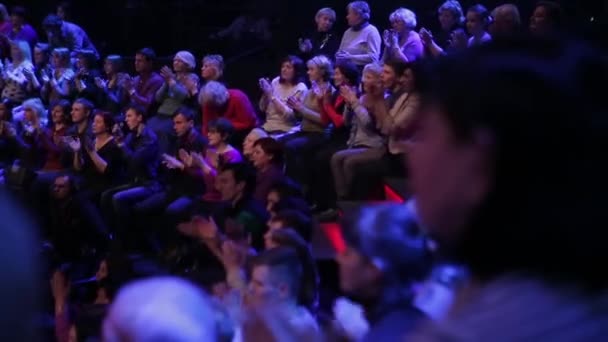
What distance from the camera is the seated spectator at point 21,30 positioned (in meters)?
11.9

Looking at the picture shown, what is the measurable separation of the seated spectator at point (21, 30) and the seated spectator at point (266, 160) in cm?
624

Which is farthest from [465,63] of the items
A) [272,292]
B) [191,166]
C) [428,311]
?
[191,166]

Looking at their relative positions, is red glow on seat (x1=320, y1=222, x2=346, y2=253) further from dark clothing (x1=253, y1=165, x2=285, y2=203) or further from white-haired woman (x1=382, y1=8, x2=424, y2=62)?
white-haired woman (x1=382, y1=8, x2=424, y2=62)

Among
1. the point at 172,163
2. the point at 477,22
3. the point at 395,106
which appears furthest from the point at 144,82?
the point at 395,106

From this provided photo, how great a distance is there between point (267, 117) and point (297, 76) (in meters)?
0.40

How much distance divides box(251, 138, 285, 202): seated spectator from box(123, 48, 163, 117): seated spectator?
3024 millimetres

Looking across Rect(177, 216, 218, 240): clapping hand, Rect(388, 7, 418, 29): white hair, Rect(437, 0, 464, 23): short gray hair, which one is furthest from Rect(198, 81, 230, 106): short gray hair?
Rect(177, 216, 218, 240): clapping hand

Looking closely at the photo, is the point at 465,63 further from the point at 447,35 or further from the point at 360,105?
the point at 447,35

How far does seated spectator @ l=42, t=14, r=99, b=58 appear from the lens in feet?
37.6

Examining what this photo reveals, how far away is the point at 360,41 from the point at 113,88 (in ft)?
8.97

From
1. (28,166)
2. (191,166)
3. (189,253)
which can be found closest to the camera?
(189,253)

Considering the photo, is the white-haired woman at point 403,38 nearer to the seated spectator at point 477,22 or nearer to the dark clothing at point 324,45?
the seated spectator at point 477,22

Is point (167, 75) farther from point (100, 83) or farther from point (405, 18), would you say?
point (405, 18)

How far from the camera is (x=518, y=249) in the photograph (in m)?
1.00
